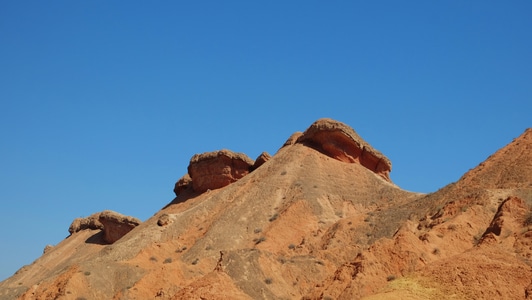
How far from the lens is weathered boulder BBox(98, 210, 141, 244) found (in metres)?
64.6

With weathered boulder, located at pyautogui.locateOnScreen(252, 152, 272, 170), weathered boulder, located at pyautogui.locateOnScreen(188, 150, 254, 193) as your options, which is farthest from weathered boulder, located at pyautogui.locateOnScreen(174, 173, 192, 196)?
weathered boulder, located at pyautogui.locateOnScreen(252, 152, 272, 170)

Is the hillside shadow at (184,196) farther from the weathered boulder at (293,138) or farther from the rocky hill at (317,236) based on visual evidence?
the weathered boulder at (293,138)

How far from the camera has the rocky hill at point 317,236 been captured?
78.8ft

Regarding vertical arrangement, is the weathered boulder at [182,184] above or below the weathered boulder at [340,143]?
above

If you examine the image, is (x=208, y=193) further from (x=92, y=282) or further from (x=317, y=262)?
(x=317, y=262)

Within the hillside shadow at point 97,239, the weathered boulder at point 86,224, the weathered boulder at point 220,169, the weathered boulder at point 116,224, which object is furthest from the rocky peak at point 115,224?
the weathered boulder at point 220,169

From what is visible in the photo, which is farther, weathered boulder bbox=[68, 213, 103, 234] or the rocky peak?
weathered boulder bbox=[68, 213, 103, 234]

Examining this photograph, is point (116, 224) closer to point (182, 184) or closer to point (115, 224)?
point (115, 224)

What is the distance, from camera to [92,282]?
37031mm

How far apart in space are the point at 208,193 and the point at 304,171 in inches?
425

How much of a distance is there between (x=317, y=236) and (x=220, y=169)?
20127mm

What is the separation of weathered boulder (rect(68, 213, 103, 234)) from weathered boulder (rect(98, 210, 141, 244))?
17.0ft

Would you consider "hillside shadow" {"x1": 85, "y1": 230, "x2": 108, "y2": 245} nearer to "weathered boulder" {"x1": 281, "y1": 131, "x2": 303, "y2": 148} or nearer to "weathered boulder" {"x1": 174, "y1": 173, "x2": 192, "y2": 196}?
"weathered boulder" {"x1": 174, "y1": 173, "x2": 192, "y2": 196}

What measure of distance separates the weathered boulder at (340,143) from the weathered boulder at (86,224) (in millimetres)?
26326
